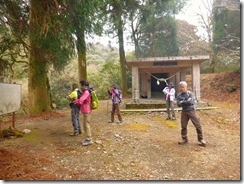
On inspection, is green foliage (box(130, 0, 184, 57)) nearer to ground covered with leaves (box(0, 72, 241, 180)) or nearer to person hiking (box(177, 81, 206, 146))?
person hiking (box(177, 81, 206, 146))

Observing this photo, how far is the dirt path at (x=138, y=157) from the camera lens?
1.68 metres

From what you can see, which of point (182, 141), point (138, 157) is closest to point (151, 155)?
point (138, 157)

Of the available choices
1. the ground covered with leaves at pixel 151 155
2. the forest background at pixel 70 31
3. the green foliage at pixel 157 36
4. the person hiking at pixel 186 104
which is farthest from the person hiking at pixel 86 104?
the green foliage at pixel 157 36

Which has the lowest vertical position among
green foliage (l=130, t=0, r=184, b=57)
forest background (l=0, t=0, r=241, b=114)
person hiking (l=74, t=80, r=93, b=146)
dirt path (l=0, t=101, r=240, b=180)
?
dirt path (l=0, t=101, r=240, b=180)

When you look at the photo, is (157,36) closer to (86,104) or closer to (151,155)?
(86,104)

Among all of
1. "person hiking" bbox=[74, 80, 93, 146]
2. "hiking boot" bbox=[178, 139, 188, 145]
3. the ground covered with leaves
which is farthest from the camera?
"person hiking" bbox=[74, 80, 93, 146]

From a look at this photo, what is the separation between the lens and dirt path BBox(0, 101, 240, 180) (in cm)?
168

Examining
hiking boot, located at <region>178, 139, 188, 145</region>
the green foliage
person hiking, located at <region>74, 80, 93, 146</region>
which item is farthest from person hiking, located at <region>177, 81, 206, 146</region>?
the green foliage

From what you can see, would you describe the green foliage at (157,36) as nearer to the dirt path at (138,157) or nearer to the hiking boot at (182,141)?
the dirt path at (138,157)

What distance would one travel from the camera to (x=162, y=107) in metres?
6.97

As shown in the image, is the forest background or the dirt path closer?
the dirt path

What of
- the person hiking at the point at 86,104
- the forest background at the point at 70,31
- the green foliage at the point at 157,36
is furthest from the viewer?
the green foliage at the point at 157,36

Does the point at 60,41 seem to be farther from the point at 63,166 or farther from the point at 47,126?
the point at 47,126

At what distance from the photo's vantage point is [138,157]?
2561 millimetres
